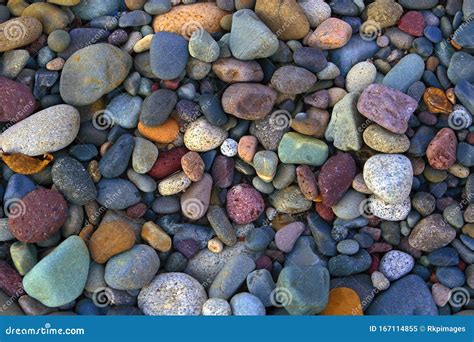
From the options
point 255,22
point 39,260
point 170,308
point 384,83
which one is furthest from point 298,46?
point 39,260

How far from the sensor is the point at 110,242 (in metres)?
3.18

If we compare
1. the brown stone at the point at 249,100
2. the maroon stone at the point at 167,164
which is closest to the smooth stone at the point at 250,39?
the brown stone at the point at 249,100

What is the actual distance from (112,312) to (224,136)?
3.78 ft

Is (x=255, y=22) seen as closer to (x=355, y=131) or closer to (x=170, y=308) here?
(x=355, y=131)

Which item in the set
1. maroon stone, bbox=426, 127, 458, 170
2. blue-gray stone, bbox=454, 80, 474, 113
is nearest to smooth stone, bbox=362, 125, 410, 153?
maroon stone, bbox=426, 127, 458, 170

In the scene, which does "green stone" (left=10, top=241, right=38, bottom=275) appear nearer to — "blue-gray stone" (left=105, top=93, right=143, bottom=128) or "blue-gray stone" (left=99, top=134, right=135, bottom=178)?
"blue-gray stone" (left=99, top=134, right=135, bottom=178)

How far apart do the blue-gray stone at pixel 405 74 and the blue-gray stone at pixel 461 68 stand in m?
0.16

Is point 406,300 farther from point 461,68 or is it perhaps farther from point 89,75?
point 89,75

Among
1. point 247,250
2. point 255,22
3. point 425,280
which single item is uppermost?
point 255,22

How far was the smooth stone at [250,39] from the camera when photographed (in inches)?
128

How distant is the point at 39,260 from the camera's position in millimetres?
3211

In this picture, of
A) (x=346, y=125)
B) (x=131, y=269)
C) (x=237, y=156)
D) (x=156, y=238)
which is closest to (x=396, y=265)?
(x=346, y=125)

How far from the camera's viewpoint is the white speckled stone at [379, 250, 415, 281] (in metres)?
3.28

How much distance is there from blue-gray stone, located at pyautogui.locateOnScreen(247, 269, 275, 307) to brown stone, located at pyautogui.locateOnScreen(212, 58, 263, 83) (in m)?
1.10
